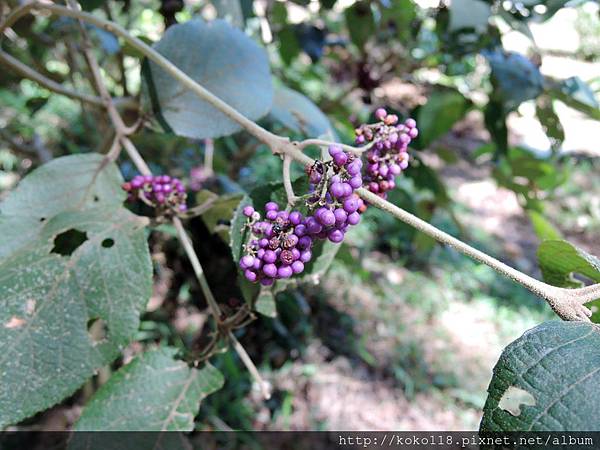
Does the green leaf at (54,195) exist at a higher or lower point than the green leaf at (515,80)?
→ lower

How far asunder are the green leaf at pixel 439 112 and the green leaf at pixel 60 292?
0.80 m

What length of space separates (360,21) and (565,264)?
104cm

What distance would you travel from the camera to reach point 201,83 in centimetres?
86

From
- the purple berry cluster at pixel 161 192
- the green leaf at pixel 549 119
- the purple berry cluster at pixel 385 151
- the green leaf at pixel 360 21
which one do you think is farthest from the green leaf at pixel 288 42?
the purple berry cluster at pixel 385 151

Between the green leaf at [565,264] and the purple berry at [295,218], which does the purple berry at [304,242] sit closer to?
the purple berry at [295,218]

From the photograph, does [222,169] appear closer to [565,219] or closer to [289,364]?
[289,364]

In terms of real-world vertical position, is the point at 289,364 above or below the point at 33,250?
below

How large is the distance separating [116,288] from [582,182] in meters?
4.23

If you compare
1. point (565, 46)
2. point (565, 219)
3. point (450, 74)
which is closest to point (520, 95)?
point (450, 74)

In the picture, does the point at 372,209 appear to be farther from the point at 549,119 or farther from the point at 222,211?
the point at 222,211

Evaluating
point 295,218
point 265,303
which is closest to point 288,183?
point 295,218

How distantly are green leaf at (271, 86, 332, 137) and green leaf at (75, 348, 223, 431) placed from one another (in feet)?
1.40

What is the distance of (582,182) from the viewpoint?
4195mm

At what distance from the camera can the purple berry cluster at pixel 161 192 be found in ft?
2.55
